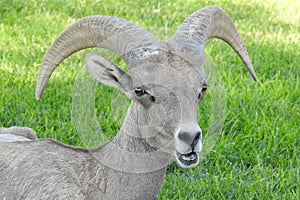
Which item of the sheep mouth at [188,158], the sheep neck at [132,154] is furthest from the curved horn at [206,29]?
the sheep mouth at [188,158]

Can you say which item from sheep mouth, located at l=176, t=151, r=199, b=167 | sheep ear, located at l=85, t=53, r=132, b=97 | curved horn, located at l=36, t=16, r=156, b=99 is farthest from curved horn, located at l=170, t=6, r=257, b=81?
sheep mouth, located at l=176, t=151, r=199, b=167

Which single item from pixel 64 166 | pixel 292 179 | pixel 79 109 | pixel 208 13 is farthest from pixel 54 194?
pixel 292 179

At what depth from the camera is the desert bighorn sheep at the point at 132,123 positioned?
346cm

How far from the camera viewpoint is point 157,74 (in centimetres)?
348

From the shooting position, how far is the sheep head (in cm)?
343

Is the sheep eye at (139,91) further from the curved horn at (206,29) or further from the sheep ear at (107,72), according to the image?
the curved horn at (206,29)

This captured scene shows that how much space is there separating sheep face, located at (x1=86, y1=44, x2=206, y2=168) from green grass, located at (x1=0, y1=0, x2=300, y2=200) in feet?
2.47

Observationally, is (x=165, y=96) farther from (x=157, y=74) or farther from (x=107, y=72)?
(x=107, y=72)

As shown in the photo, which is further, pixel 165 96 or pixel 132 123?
pixel 132 123

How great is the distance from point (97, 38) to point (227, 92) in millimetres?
2445

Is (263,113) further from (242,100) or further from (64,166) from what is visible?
(64,166)

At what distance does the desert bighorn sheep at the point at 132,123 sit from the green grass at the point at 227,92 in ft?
1.86

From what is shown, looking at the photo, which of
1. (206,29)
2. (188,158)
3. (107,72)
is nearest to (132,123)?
(107,72)

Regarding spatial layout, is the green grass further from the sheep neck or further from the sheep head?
the sheep head
